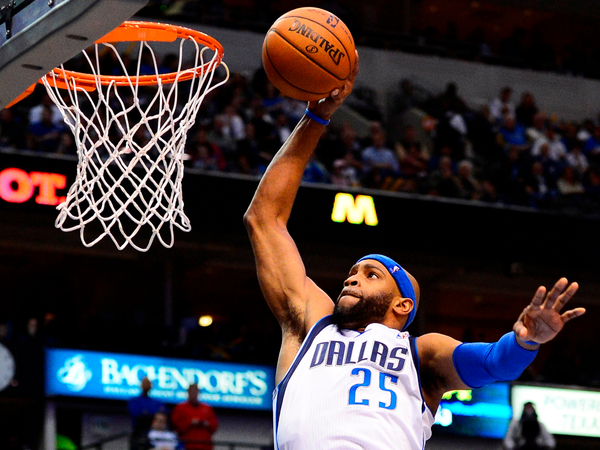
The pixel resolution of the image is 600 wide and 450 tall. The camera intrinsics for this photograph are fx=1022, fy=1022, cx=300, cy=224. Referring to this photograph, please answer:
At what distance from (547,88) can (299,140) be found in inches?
583

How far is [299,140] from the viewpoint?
162 inches

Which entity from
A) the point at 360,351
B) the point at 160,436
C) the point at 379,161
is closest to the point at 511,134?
the point at 379,161

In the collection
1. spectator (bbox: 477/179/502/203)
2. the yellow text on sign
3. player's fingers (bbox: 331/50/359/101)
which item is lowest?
player's fingers (bbox: 331/50/359/101)

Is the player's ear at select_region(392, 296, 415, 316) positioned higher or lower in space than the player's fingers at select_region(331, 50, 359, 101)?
lower

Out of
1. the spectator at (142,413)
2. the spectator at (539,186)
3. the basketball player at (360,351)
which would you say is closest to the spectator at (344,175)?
the spectator at (539,186)

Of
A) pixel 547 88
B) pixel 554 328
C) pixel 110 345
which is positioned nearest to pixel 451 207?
pixel 110 345

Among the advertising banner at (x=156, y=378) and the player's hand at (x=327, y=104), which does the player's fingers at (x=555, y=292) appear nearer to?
the player's hand at (x=327, y=104)

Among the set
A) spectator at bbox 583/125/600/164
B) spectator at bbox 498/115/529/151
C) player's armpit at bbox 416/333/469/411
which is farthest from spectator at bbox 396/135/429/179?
player's armpit at bbox 416/333/469/411

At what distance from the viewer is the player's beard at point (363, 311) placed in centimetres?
370

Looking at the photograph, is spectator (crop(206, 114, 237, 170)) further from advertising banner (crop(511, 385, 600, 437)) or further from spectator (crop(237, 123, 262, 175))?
advertising banner (crop(511, 385, 600, 437))

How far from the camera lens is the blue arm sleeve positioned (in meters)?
3.26

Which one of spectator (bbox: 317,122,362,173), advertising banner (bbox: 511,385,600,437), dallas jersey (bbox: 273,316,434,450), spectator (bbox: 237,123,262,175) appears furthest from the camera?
spectator (bbox: 317,122,362,173)

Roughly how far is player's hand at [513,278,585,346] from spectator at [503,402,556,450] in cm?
803

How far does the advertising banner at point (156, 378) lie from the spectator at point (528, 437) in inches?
111
